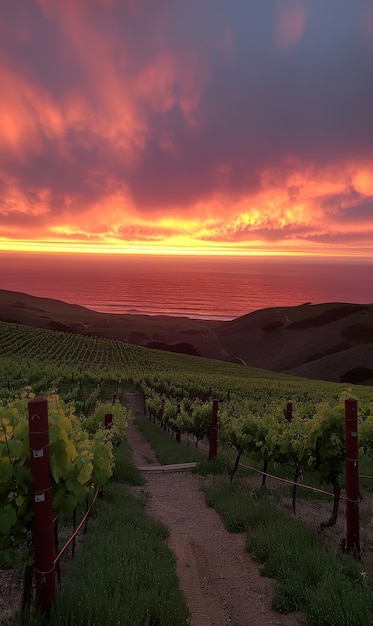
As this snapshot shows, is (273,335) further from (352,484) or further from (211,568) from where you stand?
(211,568)

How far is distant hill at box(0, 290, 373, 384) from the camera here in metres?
86.3

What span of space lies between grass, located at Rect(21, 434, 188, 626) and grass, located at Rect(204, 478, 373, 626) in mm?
1534

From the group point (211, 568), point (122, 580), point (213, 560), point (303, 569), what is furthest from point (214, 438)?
point (122, 580)

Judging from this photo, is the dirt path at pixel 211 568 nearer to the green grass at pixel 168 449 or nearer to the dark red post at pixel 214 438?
the dark red post at pixel 214 438

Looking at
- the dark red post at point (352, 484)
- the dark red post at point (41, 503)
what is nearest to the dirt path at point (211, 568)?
the dark red post at point (352, 484)

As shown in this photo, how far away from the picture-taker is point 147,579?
5.36 m

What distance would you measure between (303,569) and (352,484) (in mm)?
1577

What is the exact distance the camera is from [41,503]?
4.22 m

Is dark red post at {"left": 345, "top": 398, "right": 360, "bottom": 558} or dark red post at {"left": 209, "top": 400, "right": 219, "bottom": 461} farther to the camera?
dark red post at {"left": 209, "top": 400, "right": 219, "bottom": 461}

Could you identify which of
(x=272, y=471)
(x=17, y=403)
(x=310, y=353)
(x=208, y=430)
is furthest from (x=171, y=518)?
(x=310, y=353)

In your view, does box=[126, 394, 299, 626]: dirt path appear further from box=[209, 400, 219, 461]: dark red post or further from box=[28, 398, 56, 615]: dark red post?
box=[209, 400, 219, 461]: dark red post

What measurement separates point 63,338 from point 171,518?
73905mm

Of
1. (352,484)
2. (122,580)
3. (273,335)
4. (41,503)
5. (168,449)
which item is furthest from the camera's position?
(273,335)

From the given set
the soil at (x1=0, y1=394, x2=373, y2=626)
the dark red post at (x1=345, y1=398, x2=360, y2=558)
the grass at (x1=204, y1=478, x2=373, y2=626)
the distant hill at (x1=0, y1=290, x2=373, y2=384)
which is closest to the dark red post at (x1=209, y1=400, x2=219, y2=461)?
the soil at (x1=0, y1=394, x2=373, y2=626)
